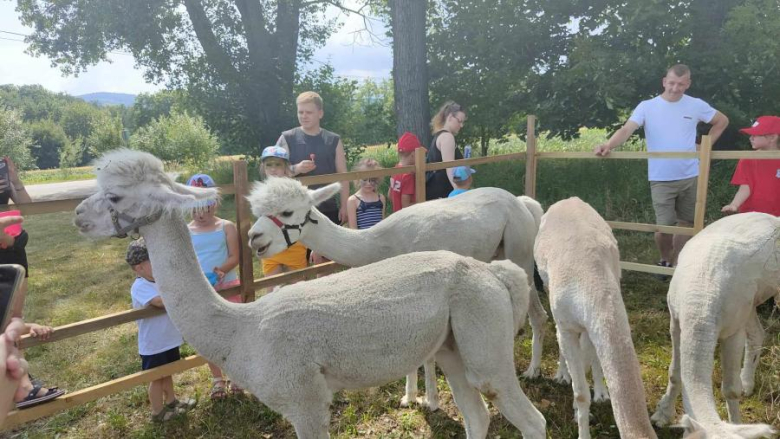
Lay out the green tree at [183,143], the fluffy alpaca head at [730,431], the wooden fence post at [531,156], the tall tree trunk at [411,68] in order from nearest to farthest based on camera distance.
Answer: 1. the fluffy alpaca head at [730,431]
2. the wooden fence post at [531,156]
3. the tall tree trunk at [411,68]
4. the green tree at [183,143]

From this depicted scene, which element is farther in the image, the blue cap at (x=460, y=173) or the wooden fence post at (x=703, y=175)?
the blue cap at (x=460, y=173)

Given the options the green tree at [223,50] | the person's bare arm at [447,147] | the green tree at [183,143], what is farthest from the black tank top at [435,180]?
the green tree at [183,143]

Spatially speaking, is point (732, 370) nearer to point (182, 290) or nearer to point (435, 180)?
point (182, 290)

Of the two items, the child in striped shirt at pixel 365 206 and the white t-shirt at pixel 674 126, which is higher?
the white t-shirt at pixel 674 126

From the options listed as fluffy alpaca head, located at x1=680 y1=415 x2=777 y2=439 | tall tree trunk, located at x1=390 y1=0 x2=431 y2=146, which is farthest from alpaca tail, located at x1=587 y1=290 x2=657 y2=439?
tall tree trunk, located at x1=390 y1=0 x2=431 y2=146

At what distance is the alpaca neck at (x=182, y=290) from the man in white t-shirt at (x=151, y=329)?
945 millimetres

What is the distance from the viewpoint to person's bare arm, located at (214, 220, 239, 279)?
3.44 meters

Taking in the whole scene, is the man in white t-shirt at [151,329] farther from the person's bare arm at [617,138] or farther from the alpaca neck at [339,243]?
the person's bare arm at [617,138]

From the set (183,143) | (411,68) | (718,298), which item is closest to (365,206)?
(718,298)

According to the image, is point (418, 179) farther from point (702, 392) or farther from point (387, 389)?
point (702, 392)

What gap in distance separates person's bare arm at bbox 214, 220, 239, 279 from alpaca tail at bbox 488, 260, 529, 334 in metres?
1.93

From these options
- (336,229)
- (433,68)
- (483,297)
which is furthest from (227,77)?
(483,297)

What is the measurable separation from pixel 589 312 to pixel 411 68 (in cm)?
718

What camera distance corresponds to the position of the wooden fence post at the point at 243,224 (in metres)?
3.31
